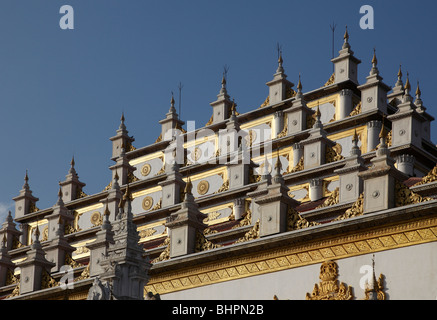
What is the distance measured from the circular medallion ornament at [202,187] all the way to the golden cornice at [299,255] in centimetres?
1483

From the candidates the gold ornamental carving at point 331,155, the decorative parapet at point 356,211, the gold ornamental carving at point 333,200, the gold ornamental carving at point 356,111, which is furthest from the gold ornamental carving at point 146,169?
the decorative parapet at point 356,211

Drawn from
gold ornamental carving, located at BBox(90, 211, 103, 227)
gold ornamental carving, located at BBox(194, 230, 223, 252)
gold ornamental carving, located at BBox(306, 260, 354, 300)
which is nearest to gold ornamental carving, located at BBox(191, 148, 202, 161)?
gold ornamental carving, located at BBox(90, 211, 103, 227)

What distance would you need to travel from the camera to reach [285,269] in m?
34.8

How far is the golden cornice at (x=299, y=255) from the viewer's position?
32.5 meters

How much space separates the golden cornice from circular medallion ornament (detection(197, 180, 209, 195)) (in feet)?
48.7

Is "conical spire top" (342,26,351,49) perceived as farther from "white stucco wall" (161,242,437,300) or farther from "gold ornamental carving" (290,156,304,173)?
"white stucco wall" (161,242,437,300)

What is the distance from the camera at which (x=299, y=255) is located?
1362 inches

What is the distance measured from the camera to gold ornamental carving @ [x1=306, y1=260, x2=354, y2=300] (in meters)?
33.0

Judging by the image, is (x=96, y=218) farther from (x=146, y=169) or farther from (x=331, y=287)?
(x=331, y=287)

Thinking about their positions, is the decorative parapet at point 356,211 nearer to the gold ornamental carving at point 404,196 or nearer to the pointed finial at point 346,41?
the gold ornamental carving at point 404,196

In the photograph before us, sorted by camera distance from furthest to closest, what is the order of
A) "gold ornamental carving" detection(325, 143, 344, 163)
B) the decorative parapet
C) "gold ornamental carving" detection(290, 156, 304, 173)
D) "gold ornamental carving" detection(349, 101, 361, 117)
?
"gold ornamental carving" detection(349, 101, 361, 117), "gold ornamental carving" detection(290, 156, 304, 173), "gold ornamental carving" detection(325, 143, 344, 163), the decorative parapet
